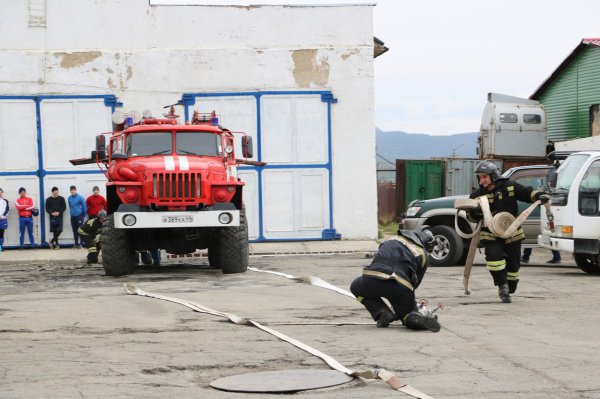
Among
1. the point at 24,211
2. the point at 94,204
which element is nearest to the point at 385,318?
the point at 94,204

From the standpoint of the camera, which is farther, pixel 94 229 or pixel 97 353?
pixel 94 229

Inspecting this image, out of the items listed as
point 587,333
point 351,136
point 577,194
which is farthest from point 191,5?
point 587,333

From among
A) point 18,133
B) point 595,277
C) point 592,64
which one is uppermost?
point 592,64

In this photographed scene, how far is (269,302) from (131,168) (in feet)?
18.0

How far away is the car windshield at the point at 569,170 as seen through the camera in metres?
18.7

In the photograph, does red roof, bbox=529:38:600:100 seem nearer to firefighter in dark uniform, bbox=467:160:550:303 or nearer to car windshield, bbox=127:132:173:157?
car windshield, bbox=127:132:173:157

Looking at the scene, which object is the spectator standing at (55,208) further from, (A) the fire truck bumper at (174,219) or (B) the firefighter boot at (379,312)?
(B) the firefighter boot at (379,312)

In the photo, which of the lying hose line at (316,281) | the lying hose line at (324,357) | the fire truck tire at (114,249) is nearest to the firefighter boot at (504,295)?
the lying hose line at (316,281)

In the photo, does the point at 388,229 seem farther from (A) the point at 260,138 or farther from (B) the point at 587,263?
(B) the point at 587,263

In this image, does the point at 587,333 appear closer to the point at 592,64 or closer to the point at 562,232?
the point at 562,232

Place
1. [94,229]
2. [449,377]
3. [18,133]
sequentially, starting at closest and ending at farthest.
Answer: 1. [449,377]
2. [94,229]
3. [18,133]

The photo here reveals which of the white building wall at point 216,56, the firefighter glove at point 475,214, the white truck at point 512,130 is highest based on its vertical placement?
the white building wall at point 216,56

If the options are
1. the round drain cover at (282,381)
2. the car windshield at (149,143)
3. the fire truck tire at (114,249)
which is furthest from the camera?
the car windshield at (149,143)

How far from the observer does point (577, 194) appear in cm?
1841
